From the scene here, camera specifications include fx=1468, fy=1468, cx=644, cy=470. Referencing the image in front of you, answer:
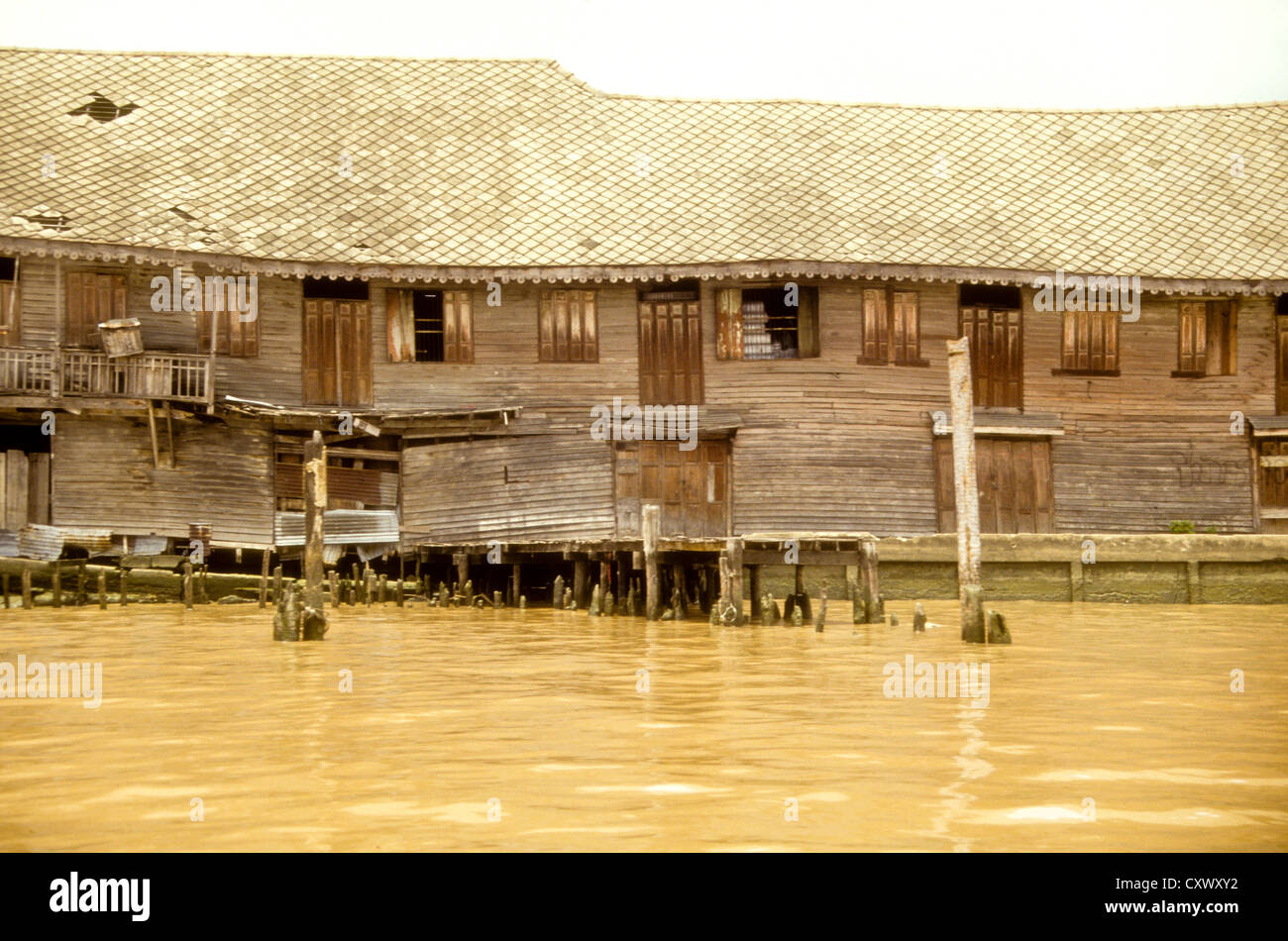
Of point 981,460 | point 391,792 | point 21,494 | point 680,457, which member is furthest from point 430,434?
point 391,792

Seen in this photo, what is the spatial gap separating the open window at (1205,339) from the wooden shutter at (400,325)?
43.8ft

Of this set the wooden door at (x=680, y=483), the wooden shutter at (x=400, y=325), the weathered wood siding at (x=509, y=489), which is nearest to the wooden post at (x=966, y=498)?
the wooden door at (x=680, y=483)

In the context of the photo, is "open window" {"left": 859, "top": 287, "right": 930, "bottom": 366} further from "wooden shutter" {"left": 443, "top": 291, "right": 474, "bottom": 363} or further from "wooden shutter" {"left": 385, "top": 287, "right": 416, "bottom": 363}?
"wooden shutter" {"left": 385, "top": 287, "right": 416, "bottom": 363}

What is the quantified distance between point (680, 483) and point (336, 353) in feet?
20.5

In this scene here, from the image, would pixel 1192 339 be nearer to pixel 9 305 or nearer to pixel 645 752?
pixel 9 305

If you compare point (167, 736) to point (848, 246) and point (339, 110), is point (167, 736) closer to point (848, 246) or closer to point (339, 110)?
point (848, 246)

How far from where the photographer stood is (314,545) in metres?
16.8

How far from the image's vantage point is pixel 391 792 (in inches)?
268

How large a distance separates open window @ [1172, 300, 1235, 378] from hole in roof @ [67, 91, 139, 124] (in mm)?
19424

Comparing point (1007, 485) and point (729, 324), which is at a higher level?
point (729, 324)

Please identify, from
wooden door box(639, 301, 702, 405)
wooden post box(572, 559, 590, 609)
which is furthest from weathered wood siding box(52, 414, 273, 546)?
wooden door box(639, 301, 702, 405)

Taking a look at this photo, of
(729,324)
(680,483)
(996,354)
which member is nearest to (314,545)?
(680,483)

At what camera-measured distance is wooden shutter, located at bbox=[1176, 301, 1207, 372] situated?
2581 cm

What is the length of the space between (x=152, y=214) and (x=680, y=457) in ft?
31.4
